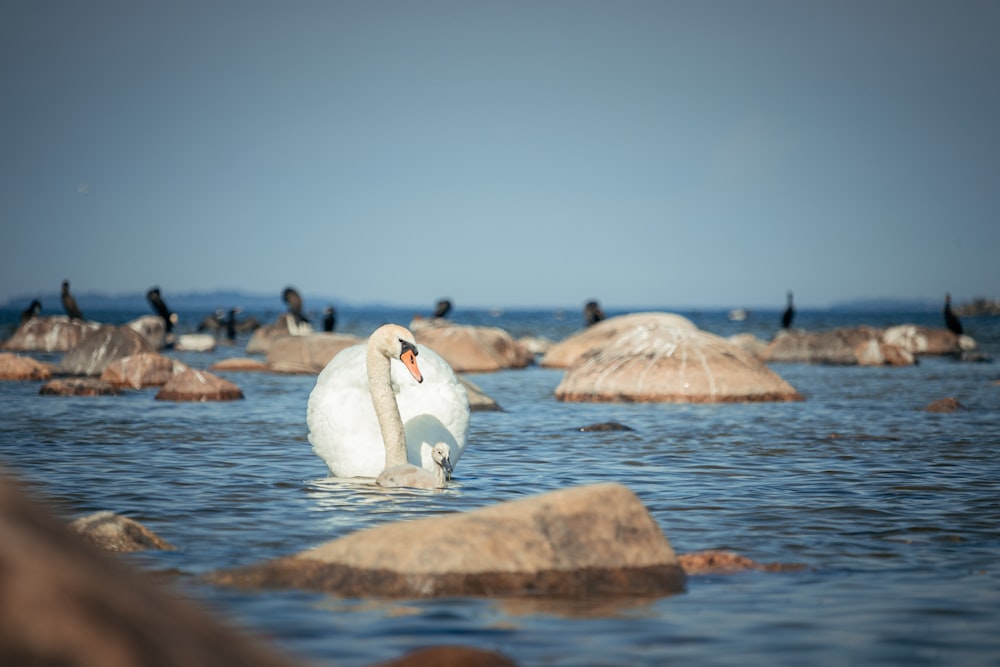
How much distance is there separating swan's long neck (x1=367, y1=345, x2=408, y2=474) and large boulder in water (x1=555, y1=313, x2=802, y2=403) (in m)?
9.96

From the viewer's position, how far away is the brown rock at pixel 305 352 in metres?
26.5

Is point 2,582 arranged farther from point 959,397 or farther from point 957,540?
point 959,397

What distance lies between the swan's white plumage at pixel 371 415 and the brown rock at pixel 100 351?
53.5ft

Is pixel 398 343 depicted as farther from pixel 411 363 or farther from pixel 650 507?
pixel 650 507

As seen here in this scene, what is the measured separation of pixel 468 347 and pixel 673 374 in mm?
10211

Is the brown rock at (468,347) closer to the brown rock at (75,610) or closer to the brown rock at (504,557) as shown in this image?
the brown rock at (504,557)

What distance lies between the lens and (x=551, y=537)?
603 cm

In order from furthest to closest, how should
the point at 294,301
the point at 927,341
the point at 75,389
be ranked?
the point at 927,341 → the point at 294,301 → the point at 75,389

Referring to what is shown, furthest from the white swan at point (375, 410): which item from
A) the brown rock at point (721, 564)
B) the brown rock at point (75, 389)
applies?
the brown rock at point (75, 389)

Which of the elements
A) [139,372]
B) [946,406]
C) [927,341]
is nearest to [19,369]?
[139,372]

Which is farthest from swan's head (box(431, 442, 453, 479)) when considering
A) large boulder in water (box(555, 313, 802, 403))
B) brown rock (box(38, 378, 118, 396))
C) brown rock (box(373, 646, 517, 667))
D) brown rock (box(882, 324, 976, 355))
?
brown rock (box(882, 324, 976, 355))

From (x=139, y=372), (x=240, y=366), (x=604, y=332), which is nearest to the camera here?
(x=139, y=372)

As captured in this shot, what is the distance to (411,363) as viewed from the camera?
29.9 feet

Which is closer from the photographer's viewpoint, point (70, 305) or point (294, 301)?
point (70, 305)
